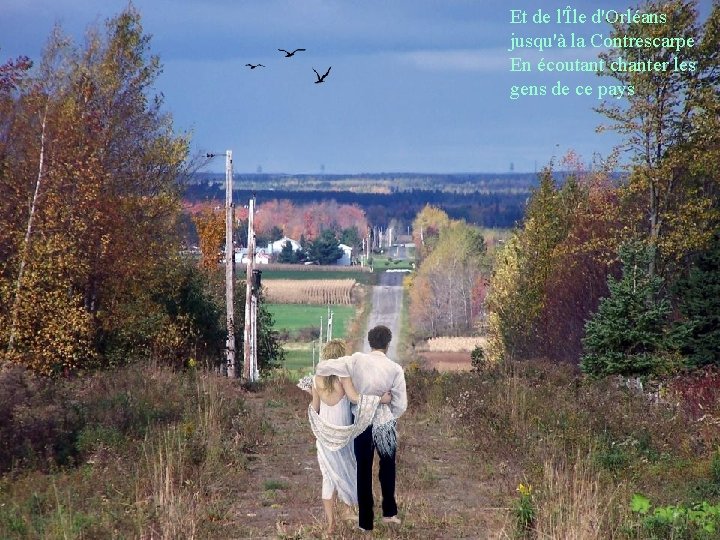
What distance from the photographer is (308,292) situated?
117562mm

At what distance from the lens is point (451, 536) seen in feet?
38.6

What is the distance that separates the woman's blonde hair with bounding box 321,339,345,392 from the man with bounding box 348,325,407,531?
5.4 inches

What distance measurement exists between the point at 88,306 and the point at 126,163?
5.83m

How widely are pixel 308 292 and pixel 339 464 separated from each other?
4175 inches

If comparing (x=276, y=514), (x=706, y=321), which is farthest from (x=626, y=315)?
(x=276, y=514)

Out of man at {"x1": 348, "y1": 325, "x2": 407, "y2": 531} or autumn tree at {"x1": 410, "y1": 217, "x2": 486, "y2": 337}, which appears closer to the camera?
man at {"x1": 348, "y1": 325, "x2": 407, "y2": 531}

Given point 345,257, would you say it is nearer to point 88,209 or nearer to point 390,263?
point 390,263

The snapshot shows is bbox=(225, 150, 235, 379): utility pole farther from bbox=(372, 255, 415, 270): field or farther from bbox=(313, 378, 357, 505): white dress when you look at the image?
bbox=(372, 255, 415, 270): field

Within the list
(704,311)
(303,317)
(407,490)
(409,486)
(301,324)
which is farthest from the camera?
(303,317)

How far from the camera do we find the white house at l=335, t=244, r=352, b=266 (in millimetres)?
169125

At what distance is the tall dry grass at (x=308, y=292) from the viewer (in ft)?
377

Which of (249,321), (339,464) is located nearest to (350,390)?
(339,464)

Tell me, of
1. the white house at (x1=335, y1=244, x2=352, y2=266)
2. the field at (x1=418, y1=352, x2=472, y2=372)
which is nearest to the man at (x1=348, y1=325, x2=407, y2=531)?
the field at (x1=418, y1=352, x2=472, y2=372)

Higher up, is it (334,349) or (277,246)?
(334,349)
